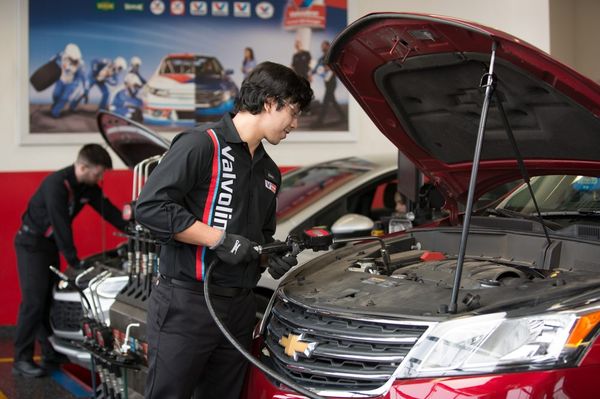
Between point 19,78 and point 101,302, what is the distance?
376cm

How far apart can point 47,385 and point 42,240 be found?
1.08 m

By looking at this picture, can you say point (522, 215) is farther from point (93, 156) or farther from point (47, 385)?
point (47, 385)

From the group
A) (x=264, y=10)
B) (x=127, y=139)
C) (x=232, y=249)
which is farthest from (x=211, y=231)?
(x=264, y=10)

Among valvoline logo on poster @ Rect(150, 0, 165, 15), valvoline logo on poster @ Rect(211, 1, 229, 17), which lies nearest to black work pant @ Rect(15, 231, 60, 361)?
valvoline logo on poster @ Rect(150, 0, 165, 15)

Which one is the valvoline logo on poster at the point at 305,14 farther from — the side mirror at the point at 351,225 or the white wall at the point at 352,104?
the side mirror at the point at 351,225

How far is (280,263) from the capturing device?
10.6ft

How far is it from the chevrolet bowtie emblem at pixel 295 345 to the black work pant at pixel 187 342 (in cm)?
30

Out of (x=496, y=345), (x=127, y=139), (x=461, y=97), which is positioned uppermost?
(x=461, y=97)

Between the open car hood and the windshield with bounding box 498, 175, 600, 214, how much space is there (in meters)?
2.09

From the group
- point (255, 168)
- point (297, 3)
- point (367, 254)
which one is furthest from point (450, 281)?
point (297, 3)

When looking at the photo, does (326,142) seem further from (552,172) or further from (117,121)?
(552,172)

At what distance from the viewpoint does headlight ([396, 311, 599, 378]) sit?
235 cm

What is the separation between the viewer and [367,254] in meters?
3.62

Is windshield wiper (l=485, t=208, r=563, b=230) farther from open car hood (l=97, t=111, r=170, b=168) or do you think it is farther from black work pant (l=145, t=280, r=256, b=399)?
open car hood (l=97, t=111, r=170, b=168)
